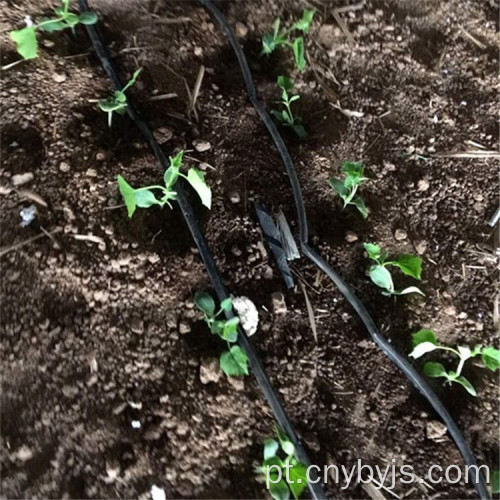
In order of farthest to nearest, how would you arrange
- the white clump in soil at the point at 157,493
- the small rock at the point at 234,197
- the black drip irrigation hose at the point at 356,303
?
the small rock at the point at 234,197 → the black drip irrigation hose at the point at 356,303 → the white clump in soil at the point at 157,493

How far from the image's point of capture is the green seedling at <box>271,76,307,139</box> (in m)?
1.25

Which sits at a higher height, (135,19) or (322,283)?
(135,19)

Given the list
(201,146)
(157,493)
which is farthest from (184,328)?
(201,146)

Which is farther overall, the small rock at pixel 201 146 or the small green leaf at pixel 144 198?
the small rock at pixel 201 146

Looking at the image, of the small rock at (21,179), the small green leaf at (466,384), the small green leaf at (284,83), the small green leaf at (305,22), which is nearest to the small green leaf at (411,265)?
the small green leaf at (466,384)

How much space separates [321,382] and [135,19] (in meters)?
0.89

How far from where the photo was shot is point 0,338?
1003 millimetres

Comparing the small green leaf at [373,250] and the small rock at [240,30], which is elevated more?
the small rock at [240,30]

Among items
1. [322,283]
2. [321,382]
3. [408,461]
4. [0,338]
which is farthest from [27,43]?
[408,461]

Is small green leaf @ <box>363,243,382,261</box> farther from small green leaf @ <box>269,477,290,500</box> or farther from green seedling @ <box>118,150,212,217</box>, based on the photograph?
small green leaf @ <box>269,477,290,500</box>

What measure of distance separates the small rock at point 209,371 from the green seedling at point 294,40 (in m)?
0.68

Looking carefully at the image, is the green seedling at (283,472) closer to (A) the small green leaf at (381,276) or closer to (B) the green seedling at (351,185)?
(A) the small green leaf at (381,276)

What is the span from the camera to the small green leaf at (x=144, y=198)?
1074 mm

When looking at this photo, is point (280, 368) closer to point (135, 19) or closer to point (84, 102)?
point (84, 102)
